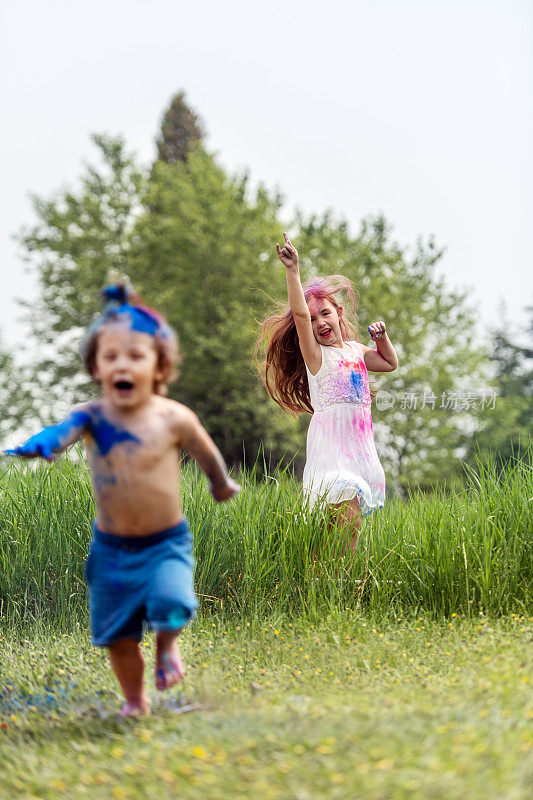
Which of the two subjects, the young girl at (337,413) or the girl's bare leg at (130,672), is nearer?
the girl's bare leg at (130,672)

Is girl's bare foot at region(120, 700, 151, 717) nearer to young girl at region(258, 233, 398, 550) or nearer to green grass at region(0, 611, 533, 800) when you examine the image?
green grass at region(0, 611, 533, 800)

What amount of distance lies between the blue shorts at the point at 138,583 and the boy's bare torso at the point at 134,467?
2.0 inches

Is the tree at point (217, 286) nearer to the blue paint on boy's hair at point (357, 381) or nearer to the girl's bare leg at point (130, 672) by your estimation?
the blue paint on boy's hair at point (357, 381)

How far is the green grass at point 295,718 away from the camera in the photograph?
190 cm

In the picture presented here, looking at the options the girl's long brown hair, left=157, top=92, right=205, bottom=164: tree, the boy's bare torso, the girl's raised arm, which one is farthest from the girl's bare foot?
left=157, top=92, right=205, bottom=164: tree

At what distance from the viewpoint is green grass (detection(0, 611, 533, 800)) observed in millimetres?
1901

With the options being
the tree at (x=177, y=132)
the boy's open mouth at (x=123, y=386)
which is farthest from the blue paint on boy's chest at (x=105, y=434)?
the tree at (x=177, y=132)

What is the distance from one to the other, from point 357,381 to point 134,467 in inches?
90.9

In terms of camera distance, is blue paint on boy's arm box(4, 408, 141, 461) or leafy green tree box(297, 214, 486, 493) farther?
leafy green tree box(297, 214, 486, 493)

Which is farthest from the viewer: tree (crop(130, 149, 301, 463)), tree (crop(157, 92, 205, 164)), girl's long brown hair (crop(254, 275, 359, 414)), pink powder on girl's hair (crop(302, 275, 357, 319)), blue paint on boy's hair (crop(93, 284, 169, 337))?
tree (crop(157, 92, 205, 164))

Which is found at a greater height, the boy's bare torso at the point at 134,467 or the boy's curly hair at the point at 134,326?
the boy's curly hair at the point at 134,326

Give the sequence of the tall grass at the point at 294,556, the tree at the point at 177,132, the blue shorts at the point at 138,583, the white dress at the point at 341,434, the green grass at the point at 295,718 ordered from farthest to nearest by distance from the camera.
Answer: the tree at the point at 177,132, the white dress at the point at 341,434, the tall grass at the point at 294,556, the blue shorts at the point at 138,583, the green grass at the point at 295,718

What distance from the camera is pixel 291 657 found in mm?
3570

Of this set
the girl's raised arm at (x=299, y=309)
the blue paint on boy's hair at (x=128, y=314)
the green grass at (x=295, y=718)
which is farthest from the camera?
the girl's raised arm at (x=299, y=309)
